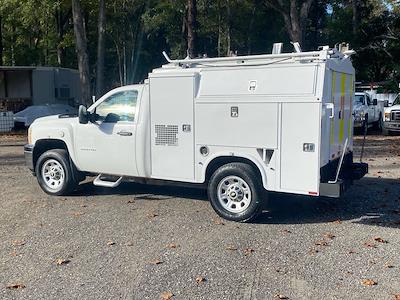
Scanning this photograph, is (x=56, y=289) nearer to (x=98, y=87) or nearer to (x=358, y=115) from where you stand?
(x=358, y=115)

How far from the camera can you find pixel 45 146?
923cm

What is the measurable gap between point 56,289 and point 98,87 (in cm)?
1951

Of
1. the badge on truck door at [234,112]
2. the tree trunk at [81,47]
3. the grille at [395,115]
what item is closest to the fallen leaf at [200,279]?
the badge on truck door at [234,112]

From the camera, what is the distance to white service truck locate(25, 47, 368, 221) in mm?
6648

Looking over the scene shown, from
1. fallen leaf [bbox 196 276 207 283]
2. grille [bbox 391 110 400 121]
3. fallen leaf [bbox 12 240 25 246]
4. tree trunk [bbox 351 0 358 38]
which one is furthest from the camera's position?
tree trunk [bbox 351 0 358 38]

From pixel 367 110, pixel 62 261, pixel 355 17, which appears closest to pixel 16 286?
pixel 62 261

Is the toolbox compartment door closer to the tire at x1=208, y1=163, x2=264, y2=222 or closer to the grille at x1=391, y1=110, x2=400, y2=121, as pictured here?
the tire at x1=208, y1=163, x2=264, y2=222

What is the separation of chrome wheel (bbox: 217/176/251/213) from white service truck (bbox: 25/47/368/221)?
0.6 inches

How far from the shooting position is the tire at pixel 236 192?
7.00m

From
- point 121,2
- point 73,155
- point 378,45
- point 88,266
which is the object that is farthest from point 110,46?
point 88,266

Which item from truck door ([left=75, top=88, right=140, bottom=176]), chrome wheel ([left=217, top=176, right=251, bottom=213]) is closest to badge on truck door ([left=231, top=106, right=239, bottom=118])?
chrome wheel ([left=217, top=176, right=251, bottom=213])

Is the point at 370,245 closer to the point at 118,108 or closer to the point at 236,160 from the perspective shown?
the point at 236,160

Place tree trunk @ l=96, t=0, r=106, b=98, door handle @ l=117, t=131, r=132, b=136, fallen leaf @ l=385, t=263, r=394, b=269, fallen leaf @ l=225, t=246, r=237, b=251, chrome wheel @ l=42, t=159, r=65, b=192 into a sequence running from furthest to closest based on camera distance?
1. tree trunk @ l=96, t=0, r=106, b=98
2. chrome wheel @ l=42, t=159, r=65, b=192
3. door handle @ l=117, t=131, r=132, b=136
4. fallen leaf @ l=225, t=246, r=237, b=251
5. fallen leaf @ l=385, t=263, r=394, b=269

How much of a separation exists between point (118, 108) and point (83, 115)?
60cm
